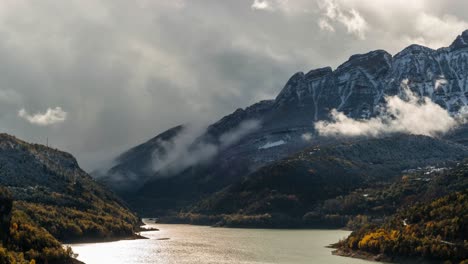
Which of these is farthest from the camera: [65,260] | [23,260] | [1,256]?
[65,260]

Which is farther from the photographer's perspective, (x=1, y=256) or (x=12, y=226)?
(x=12, y=226)

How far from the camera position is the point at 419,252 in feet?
650

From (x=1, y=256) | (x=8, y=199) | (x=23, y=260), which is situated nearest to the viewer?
(x=1, y=256)

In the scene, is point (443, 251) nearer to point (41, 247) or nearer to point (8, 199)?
point (41, 247)

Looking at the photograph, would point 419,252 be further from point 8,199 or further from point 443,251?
point 8,199

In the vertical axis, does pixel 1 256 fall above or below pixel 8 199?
below

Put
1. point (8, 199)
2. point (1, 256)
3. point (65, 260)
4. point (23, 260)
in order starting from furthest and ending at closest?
point (8, 199) < point (65, 260) < point (23, 260) < point (1, 256)

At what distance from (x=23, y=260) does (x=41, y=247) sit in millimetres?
23754

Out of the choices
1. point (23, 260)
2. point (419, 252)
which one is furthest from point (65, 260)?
point (419, 252)

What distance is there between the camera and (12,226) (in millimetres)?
188875

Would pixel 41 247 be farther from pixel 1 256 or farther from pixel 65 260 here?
pixel 1 256

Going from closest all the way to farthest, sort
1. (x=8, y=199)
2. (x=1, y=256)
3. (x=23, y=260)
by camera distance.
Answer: (x=1, y=256), (x=23, y=260), (x=8, y=199)

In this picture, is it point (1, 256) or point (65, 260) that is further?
point (65, 260)

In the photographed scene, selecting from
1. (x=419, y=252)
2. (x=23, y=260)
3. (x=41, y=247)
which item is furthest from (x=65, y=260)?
(x=419, y=252)
